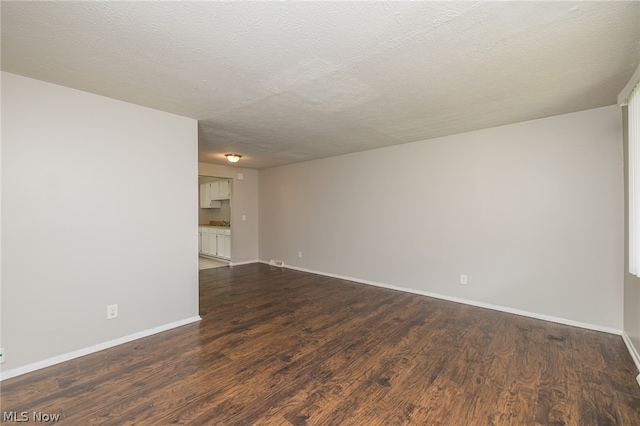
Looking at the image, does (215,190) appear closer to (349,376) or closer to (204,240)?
(204,240)

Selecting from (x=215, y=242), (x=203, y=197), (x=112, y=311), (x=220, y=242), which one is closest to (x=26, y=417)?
(x=112, y=311)

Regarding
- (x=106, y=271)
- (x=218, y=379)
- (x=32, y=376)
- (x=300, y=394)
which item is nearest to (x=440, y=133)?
(x=300, y=394)

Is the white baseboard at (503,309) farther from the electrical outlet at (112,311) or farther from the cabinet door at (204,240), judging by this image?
the cabinet door at (204,240)

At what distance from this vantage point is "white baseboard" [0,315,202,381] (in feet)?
6.87

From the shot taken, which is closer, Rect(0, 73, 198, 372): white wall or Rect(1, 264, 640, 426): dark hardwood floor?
Rect(1, 264, 640, 426): dark hardwood floor

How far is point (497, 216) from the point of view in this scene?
3494 millimetres

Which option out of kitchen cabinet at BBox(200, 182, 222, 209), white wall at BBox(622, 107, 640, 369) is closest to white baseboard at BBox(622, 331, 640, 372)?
white wall at BBox(622, 107, 640, 369)

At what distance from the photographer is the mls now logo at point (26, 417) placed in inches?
64.7

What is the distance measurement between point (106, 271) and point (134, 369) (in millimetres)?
997

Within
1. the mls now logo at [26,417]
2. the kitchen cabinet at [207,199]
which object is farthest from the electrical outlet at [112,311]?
the kitchen cabinet at [207,199]

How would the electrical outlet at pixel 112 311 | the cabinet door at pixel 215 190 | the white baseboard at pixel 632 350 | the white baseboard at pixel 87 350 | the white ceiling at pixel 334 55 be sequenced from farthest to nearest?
the cabinet door at pixel 215 190
the electrical outlet at pixel 112 311
the white baseboard at pixel 632 350
the white baseboard at pixel 87 350
the white ceiling at pixel 334 55

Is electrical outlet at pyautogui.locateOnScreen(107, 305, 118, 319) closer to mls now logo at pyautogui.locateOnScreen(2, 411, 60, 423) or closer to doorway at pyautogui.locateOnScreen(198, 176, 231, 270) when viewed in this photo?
mls now logo at pyautogui.locateOnScreen(2, 411, 60, 423)

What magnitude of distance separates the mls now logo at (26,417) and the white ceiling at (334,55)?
2.44 m

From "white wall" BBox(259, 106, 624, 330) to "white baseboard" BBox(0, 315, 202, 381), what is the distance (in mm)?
3126
